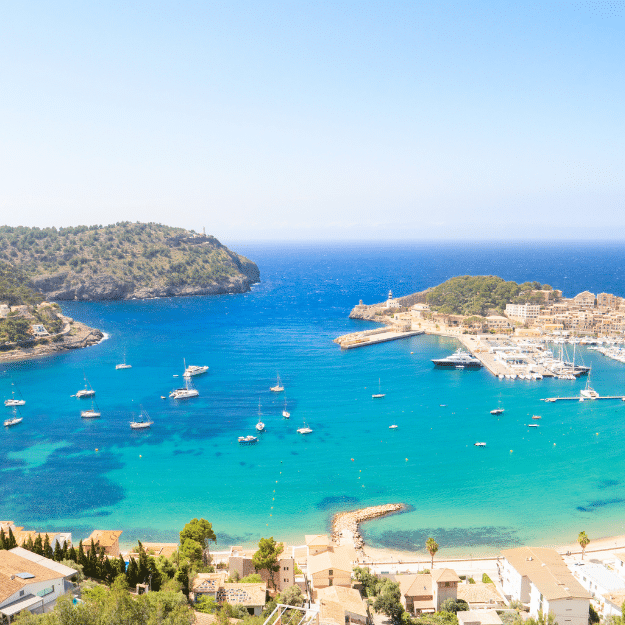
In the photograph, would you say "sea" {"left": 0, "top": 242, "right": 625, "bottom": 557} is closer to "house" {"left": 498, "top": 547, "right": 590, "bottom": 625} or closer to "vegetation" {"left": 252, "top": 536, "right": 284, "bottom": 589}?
"house" {"left": 498, "top": 547, "right": 590, "bottom": 625}

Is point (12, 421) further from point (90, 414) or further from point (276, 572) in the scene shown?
point (276, 572)

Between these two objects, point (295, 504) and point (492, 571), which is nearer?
point (492, 571)

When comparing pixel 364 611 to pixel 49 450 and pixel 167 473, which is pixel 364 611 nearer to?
pixel 167 473

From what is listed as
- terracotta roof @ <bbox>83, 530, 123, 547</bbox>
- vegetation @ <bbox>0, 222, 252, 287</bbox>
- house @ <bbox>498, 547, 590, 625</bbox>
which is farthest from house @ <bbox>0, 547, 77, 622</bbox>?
vegetation @ <bbox>0, 222, 252, 287</bbox>

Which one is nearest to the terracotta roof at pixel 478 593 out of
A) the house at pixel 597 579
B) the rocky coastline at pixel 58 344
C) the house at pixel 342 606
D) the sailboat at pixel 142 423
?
the house at pixel 597 579

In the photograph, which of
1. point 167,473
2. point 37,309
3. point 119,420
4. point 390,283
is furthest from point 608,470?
point 390,283

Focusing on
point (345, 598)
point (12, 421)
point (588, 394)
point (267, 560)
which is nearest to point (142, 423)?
point (12, 421)
